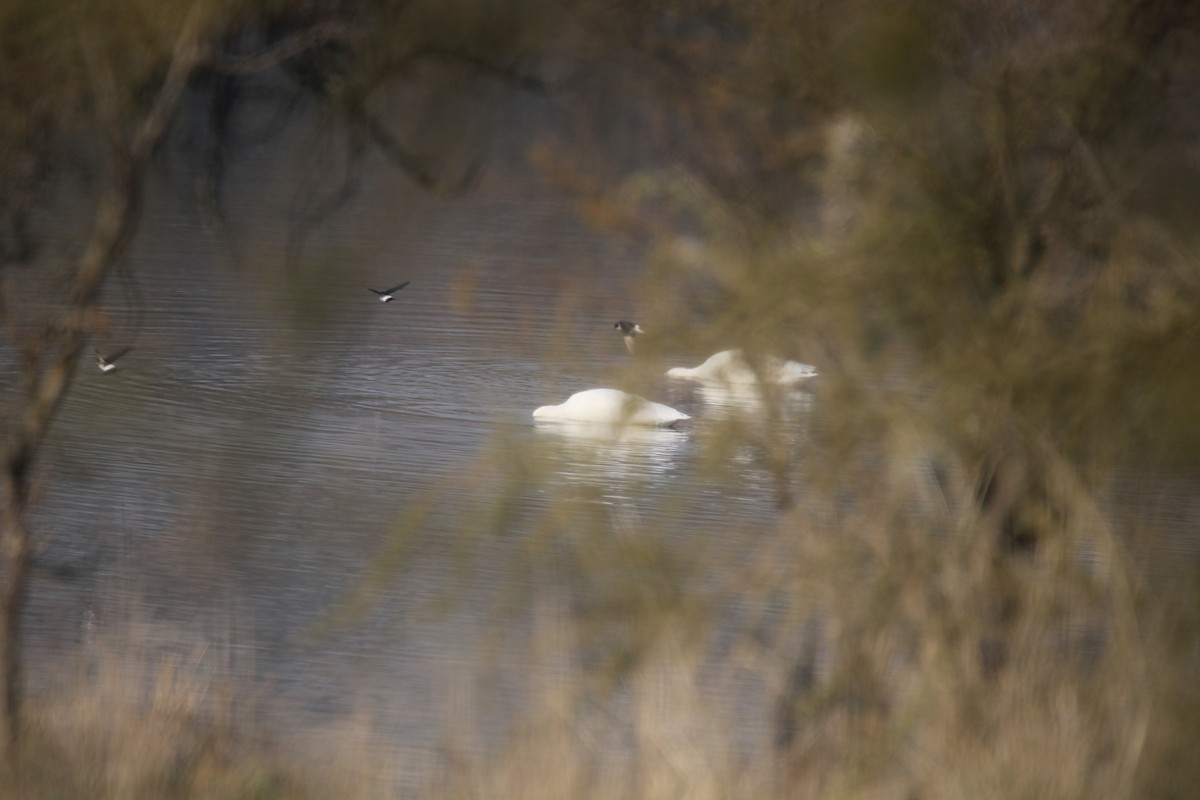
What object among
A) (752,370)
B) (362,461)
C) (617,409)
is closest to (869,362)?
(752,370)

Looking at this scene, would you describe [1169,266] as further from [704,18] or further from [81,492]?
[81,492]

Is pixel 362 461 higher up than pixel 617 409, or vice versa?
pixel 617 409

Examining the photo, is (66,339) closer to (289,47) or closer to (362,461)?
(289,47)

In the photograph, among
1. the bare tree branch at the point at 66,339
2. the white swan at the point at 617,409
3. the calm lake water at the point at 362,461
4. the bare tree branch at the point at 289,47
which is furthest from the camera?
the white swan at the point at 617,409

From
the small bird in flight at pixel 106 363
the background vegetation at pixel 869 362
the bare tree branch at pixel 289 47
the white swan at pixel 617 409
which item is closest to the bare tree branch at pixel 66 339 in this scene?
the background vegetation at pixel 869 362

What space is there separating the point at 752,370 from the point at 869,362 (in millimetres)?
239

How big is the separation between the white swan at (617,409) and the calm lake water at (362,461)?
0.06 meters

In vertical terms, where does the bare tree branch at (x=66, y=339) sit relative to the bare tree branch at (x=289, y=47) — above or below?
below

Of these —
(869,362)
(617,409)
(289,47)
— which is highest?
(289,47)

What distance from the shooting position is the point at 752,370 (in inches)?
146

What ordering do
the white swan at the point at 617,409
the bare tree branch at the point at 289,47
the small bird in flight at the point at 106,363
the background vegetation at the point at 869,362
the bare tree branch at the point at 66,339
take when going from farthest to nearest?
the small bird in flight at the point at 106,363, the white swan at the point at 617,409, the background vegetation at the point at 869,362, the bare tree branch at the point at 66,339, the bare tree branch at the point at 289,47

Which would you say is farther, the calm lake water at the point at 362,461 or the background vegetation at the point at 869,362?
the calm lake water at the point at 362,461

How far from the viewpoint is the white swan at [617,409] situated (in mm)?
3744

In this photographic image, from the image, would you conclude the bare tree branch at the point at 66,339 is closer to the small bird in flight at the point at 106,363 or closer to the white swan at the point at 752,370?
the white swan at the point at 752,370
